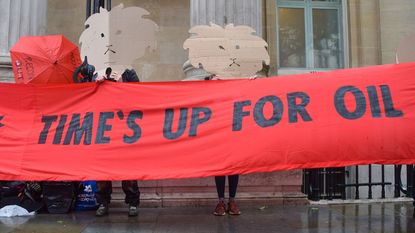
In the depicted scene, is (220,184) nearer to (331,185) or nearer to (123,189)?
(123,189)

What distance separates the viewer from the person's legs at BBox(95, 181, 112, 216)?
23.4 ft

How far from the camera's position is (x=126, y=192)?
7.09 metres

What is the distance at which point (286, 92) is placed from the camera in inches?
268

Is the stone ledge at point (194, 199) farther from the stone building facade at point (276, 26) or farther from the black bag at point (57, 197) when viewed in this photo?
the stone building facade at point (276, 26)

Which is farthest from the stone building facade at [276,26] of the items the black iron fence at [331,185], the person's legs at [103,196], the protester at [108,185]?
the person's legs at [103,196]

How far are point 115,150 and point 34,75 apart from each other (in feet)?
6.12

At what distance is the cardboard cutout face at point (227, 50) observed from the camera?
7.01 meters

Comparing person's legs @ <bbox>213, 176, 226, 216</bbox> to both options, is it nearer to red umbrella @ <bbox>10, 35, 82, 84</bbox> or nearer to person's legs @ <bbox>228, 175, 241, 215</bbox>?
person's legs @ <bbox>228, 175, 241, 215</bbox>

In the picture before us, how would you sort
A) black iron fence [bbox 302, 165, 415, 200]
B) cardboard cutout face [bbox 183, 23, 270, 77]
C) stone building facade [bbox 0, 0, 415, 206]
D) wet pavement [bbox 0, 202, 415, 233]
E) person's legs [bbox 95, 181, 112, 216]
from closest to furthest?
wet pavement [bbox 0, 202, 415, 233] < cardboard cutout face [bbox 183, 23, 270, 77] < person's legs [bbox 95, 181, 112, 216] < black iron fence [bbox 302, 165, 415, 200] < stone building facade [bbox 0, 0, 415, 206]

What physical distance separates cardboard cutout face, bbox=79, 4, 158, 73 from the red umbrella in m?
0.98

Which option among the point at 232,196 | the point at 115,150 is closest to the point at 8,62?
the point at 115,150

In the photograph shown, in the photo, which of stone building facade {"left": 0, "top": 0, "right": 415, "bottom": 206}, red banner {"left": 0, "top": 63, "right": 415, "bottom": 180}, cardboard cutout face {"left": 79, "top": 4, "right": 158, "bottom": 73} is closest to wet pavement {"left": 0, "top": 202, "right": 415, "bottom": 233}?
red banner {"left": 0, "top": 63, "right": 415, "bottom": 180}

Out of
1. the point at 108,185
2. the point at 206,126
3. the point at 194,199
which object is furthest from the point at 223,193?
the point at 108,185

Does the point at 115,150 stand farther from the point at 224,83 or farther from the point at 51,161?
the point at 224,83
